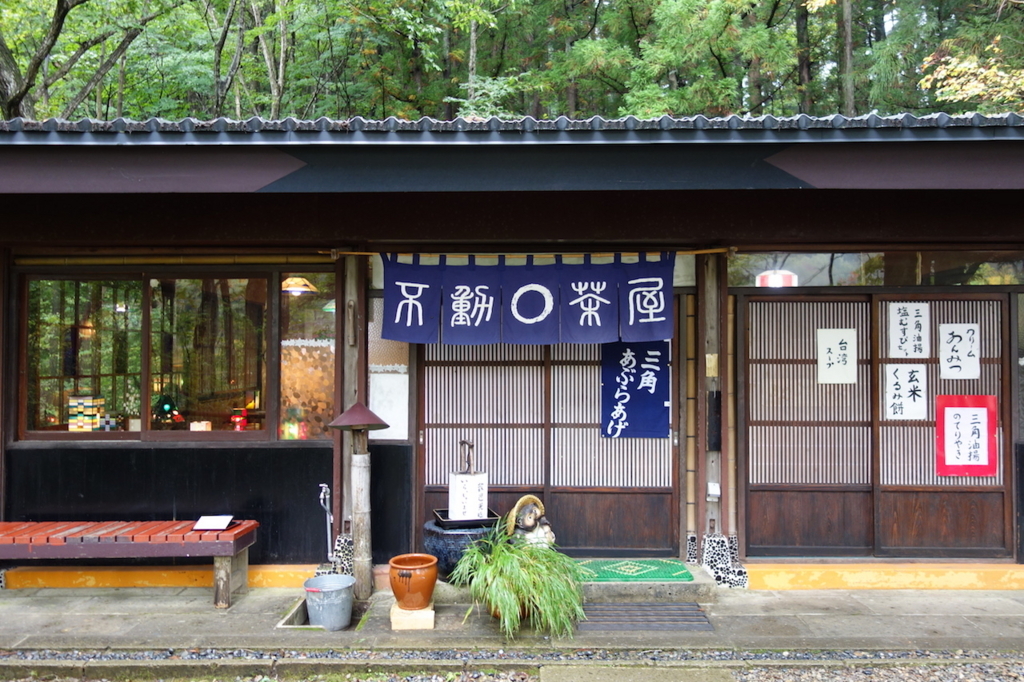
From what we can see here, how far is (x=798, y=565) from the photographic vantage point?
21.1 feet

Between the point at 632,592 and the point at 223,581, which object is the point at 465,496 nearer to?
the point at 632,592

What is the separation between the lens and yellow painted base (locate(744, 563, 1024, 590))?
640 centimetres

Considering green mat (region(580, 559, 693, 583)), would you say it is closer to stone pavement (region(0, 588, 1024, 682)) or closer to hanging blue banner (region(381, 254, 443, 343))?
stone pavement (region(0, 588, 1024, 682))

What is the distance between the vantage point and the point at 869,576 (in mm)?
6426

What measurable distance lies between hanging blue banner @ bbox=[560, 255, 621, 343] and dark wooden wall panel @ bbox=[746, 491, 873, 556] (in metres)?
2.26

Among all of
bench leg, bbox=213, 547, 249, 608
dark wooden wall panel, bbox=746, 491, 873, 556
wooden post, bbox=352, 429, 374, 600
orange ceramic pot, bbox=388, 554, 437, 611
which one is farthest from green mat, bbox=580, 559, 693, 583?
bench leg, bbox=213, 547, 249, 608

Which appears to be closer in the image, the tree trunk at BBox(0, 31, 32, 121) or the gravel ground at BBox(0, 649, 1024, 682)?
the gravel ground at BBox(0, 649, 1024, 682)

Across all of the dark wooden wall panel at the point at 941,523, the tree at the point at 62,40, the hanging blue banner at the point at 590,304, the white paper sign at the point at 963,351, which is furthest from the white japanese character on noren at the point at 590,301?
the tree at the point at 62,40

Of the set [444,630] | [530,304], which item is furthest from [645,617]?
[530,304]

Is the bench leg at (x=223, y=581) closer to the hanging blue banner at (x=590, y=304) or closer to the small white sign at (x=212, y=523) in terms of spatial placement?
the small white sign at (x=212, y=523)

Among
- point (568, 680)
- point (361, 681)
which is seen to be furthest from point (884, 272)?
point (361, 681)

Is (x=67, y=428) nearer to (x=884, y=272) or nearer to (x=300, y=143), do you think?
(x=300, y=143)

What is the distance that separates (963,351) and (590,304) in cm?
374

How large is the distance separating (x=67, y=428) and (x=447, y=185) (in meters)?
4.70
